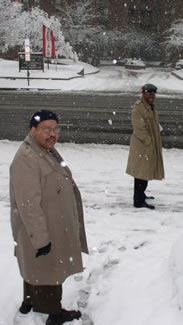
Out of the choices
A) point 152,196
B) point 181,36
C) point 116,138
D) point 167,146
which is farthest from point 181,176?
point 181,36

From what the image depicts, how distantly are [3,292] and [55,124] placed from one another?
73.1 inches

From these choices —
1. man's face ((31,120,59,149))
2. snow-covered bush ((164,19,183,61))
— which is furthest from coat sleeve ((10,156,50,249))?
snow-covered bush ((164,19,183,61))

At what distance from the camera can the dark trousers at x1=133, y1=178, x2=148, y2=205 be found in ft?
19.8

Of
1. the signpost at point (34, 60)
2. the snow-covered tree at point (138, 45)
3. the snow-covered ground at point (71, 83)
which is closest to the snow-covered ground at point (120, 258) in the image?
the snow-covered ground at point (71, 83)

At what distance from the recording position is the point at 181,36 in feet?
160

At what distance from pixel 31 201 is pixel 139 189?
340 cm

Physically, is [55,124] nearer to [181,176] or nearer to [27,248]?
[27,248]

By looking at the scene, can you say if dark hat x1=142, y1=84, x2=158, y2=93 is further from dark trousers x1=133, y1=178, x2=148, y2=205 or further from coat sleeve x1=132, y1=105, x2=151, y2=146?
→ dark trousers x1=133, y1=178, x2=148, y2=205

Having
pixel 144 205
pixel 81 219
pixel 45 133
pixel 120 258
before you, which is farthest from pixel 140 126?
pixel 45 133

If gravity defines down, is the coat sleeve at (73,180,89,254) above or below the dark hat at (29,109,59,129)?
below

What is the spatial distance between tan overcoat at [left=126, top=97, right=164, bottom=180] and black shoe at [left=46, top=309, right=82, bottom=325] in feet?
8.75

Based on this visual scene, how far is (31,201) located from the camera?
2926 mm

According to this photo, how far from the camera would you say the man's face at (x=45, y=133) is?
3.06 meters

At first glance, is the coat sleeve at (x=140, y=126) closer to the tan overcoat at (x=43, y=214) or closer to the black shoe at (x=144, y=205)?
the black shoe at (x=144, y=205)
